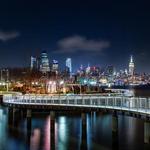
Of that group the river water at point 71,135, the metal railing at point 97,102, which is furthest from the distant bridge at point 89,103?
the river water at point 71,135

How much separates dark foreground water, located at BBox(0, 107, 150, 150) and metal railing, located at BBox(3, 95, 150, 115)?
3421mm

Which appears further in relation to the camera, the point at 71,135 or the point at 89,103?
the point at 71,135

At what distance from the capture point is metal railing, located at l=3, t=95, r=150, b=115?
148 feet

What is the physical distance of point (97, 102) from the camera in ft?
184

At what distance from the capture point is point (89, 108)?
5591cm

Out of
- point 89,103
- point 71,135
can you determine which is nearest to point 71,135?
point 71,135

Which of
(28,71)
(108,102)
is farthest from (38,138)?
(28,71)

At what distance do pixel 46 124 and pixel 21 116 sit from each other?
13458mm

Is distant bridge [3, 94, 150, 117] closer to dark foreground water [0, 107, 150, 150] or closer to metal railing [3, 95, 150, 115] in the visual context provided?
metal railing [3, 95, 150, 115]

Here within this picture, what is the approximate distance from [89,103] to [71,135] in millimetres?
10735

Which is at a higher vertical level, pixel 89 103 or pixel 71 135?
pixel 89 103

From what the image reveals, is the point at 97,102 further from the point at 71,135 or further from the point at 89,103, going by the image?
the point at 71,135

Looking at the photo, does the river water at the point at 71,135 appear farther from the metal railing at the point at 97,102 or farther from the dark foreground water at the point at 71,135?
the metal railing at the point at 97,102

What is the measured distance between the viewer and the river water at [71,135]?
55.9 m
